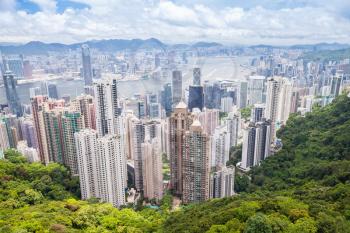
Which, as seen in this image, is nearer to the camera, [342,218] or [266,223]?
[266,223]

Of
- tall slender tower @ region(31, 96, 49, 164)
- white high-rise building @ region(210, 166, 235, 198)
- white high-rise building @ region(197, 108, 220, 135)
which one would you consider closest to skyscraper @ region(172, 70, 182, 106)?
white high-rise building @ region(197, 108, 220, 135)

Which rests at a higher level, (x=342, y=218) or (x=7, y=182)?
(x=342, y=218)


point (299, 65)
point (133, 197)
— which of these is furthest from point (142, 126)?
point (299, 65)

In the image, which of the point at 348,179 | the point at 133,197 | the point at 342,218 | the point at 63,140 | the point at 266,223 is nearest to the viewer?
the point at 266,223

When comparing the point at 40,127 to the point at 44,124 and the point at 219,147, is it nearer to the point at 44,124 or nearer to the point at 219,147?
the point at 44,124

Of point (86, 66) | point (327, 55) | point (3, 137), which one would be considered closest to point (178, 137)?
point (3, 137)

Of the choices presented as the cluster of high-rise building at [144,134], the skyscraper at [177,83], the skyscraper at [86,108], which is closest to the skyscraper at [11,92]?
the cluster of high-rise building at [144,134]

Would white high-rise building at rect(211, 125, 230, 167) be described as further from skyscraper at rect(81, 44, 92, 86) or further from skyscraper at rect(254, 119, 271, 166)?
skyscraper at rect(81, 44, 92, 86)

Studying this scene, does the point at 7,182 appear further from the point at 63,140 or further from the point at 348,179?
the point at 348,179
